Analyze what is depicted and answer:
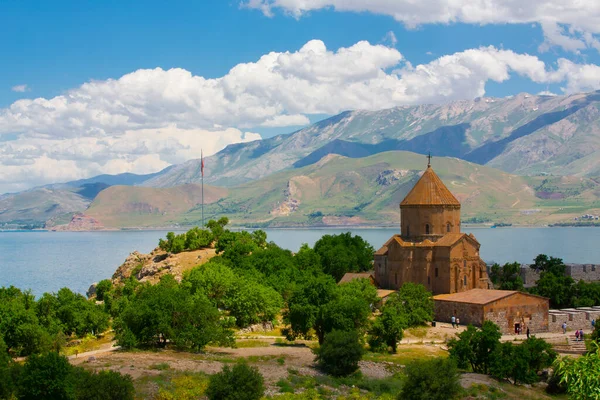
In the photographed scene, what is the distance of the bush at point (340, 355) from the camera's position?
1820 inches

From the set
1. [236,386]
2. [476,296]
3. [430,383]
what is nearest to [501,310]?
[476,296]

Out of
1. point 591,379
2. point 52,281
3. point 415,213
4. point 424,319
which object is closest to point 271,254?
point 415,213

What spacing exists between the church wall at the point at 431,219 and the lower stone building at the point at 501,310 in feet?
24.4

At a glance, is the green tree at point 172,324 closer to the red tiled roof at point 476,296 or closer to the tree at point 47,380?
the tree at point 47,380

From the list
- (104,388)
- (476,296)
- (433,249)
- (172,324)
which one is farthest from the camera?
(433,249)

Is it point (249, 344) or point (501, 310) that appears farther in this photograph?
point (501, 310)

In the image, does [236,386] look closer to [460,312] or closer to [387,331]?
[387,331]

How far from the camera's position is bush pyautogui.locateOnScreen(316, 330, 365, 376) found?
46.2 meters

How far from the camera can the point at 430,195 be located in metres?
71.2

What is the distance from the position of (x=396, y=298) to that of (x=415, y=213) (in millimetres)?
10626

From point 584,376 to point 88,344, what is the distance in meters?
42.5

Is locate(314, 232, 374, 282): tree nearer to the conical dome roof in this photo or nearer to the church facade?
the church facade

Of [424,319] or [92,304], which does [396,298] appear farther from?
[92,304]

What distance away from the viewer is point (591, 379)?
22.7 meters
